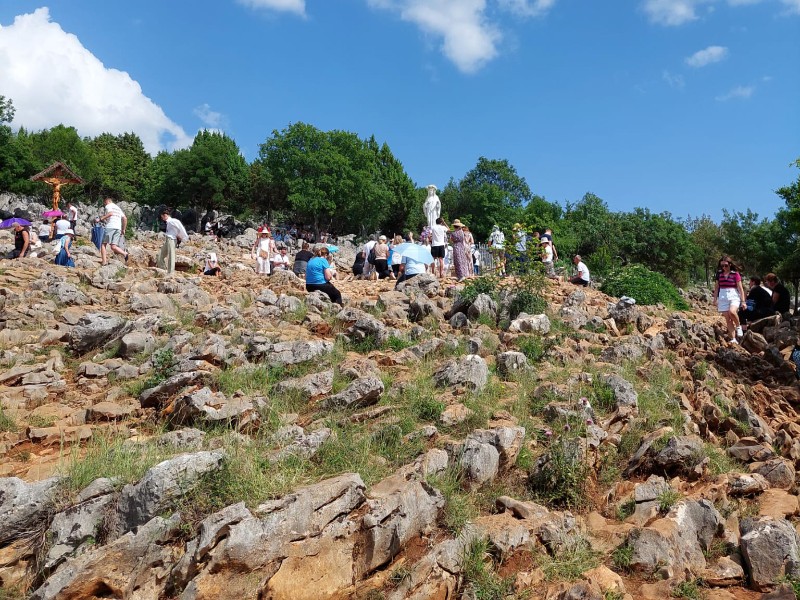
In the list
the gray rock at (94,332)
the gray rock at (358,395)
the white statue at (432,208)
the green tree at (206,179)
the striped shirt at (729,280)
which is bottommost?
the gray rock at (358,395)

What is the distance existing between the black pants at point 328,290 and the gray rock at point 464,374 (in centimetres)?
438

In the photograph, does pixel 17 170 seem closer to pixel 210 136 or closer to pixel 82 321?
pixel 210 136

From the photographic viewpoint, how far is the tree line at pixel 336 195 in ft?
127

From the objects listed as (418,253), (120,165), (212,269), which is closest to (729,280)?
(418,253)

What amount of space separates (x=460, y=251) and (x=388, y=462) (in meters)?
9.41

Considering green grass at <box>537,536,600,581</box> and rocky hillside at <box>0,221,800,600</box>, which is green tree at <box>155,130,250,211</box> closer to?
rocky hillside at <box>0,221,800,600</box>

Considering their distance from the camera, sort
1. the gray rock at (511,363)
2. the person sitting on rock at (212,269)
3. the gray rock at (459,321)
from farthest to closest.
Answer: the person sitting on rock at (212,269) < the gray rock at (459,321) < the gray rock at (511,363)

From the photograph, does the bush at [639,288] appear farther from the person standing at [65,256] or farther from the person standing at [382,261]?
the person standing at [65,256]

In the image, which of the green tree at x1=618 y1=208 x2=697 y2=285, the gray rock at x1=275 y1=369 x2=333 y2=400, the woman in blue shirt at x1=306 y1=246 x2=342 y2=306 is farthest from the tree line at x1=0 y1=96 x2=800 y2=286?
the gray rock at x1=275 y1=369 x2=333 y2=400

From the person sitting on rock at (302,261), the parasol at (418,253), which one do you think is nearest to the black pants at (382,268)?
the parasol at (418,253)

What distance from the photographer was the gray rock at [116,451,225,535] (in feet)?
12.6

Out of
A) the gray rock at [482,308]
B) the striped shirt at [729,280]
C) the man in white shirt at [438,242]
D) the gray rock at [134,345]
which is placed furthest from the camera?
the man in white shirt at [438,242]

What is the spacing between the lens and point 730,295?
9.77 meters

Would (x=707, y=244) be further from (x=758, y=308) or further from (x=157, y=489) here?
(x=157, y=489)
